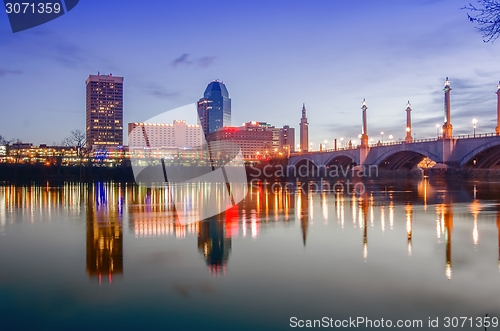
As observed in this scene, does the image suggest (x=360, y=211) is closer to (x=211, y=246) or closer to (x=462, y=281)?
(x=211, y=246)

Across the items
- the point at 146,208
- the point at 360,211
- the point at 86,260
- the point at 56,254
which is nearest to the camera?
the point at 86,260

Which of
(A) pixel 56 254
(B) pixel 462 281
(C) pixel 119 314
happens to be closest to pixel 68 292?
(C) pixel 119 314

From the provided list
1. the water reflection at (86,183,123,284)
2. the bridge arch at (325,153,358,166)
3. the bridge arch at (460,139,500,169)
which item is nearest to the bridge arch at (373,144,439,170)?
the bridge arch at (325,153,358,166)

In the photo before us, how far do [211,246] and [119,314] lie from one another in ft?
23.7

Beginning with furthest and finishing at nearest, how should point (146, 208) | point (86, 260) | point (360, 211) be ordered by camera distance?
point (146, 208)
point (360, 211)
point (86, 260)

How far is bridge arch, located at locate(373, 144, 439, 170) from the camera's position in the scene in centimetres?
10225

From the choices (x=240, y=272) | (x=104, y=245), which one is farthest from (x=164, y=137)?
(x=240, y=272)

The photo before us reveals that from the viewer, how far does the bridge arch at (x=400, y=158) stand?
10225cm

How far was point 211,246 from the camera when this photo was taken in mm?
16578

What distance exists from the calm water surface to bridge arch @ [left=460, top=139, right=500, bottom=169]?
66425 mm

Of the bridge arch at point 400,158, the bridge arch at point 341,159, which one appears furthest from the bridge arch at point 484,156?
the bridge arch at point 341,159

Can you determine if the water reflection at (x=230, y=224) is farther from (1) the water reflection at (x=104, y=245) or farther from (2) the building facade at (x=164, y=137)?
(2) the building facade at (x=164, y=137)

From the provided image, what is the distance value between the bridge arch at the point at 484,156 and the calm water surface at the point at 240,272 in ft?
218

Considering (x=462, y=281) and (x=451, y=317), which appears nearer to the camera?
(x=451, y=317)
